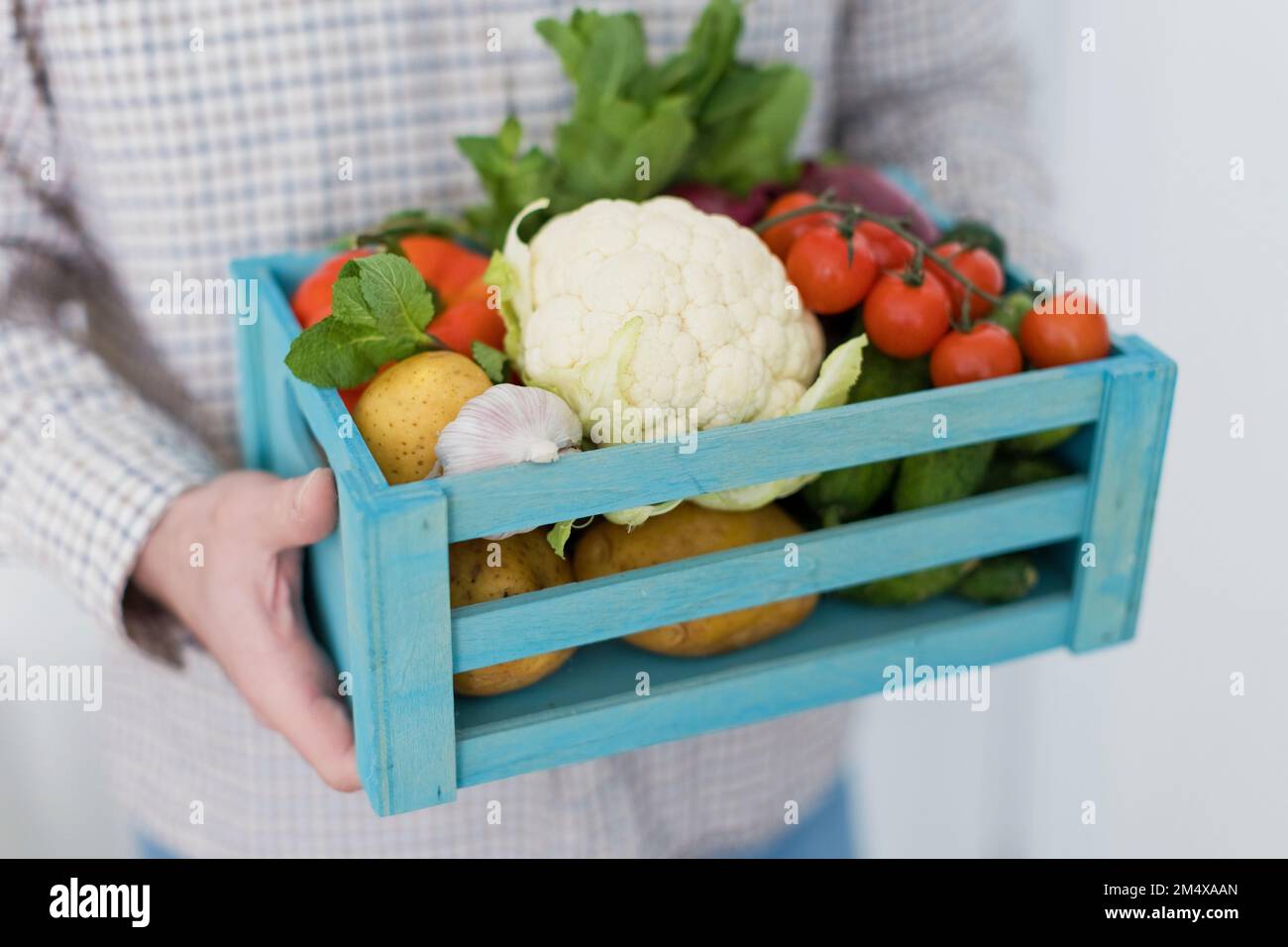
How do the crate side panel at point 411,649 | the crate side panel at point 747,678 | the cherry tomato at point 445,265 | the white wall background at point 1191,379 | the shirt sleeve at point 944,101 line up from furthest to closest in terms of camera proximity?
the white wall background at point 1191,379 → the shirt sleeve at point 944,101 → the cherry tomato at point 445,265 → the crate side panel at point 747,678 → the crate side panel at point 411,649

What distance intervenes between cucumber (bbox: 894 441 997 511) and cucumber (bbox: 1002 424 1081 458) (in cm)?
4

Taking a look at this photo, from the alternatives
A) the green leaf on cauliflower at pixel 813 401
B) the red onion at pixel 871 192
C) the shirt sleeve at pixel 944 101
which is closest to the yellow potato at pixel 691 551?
the green leaf on cauliflower at pixel 813 401

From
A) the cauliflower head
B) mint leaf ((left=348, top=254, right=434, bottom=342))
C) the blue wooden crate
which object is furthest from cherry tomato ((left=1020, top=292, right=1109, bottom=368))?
mint leaf ((left=348, top=254, right=434, bottom=342))

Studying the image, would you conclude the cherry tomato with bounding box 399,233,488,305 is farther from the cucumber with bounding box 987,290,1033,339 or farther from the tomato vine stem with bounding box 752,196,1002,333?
the cucumber with bounding box 987,290,1033,339

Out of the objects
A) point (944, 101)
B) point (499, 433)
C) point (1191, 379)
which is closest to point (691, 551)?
point (499, 433)

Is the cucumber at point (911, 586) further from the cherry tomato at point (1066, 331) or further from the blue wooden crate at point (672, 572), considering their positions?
the cherry tomato at point (1066, 331)

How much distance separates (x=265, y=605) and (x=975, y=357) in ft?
1.38

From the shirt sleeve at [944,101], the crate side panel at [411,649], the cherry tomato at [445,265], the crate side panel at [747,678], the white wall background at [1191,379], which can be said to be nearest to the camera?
the crate side panel at [411,649]

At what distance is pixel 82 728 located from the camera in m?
1.60

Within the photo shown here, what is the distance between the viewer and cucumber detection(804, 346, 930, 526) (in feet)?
2.41

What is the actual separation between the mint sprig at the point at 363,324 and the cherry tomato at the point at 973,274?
305 millimetres

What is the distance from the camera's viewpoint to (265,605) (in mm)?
739

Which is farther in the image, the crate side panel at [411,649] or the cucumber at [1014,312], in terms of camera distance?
the cucumber at [1014,312]

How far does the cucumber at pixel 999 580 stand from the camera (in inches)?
31.1
